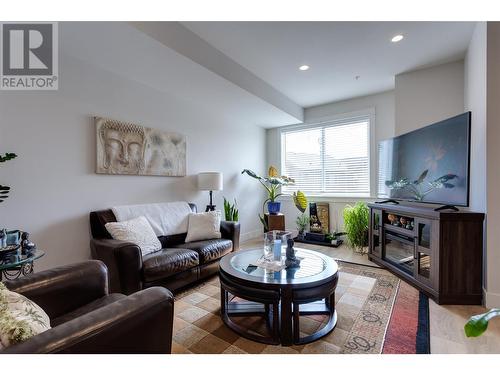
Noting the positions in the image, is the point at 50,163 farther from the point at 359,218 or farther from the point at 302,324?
the point at 359,218

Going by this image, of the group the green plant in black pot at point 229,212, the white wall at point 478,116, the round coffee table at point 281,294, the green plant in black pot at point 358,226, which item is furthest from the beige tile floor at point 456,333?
the green plant in black pot at point 229,212

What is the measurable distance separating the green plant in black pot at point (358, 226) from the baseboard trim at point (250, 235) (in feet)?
6.10

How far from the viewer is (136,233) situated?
2445 mm

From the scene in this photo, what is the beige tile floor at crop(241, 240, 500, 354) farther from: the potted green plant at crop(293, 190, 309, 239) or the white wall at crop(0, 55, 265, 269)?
the white wall at crop(0, 55, 265, 269)

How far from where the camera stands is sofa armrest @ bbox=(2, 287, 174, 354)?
2.74ft

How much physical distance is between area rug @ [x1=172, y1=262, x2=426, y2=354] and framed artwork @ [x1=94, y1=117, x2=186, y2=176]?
1.58 m

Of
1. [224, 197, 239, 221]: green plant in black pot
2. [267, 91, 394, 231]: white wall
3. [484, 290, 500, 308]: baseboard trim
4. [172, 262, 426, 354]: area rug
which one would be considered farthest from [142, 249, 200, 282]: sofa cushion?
[267, 91, 394, 231]: white wall

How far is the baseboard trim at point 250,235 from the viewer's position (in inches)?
186

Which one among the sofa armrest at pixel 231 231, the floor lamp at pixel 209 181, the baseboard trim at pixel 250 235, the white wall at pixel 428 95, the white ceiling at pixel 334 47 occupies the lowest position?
the baseboard trim at pixel 250 235

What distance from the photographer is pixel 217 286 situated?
8.76 feet

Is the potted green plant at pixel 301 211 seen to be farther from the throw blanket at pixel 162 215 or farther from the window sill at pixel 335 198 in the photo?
the throw blanket at pixel 162 215

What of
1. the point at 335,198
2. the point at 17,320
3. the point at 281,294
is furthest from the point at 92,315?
the point at 335,198

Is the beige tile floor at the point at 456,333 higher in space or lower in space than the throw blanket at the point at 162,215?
lower
